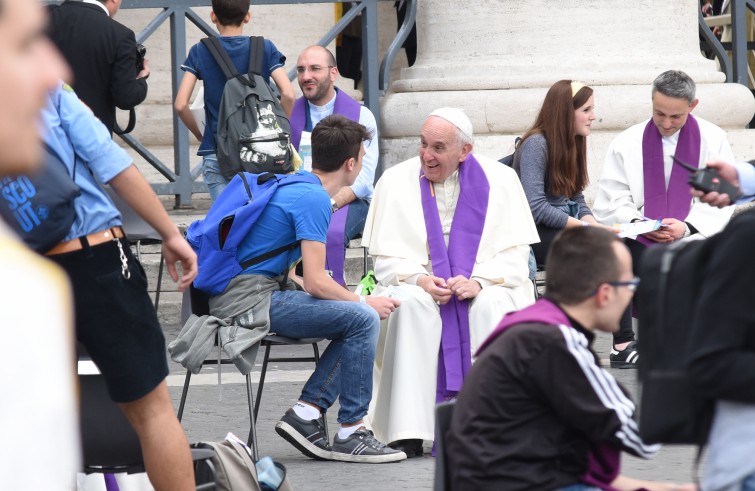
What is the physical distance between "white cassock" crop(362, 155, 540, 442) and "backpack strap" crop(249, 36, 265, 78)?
3.81ft

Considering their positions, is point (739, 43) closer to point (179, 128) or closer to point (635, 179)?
point (635, 179)

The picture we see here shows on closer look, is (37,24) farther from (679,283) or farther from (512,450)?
(512,450)

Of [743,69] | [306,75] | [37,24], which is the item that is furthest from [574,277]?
[743,69]

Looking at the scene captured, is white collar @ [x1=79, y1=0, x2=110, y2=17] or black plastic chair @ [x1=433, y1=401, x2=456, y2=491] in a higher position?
white collar @ [x1=79, y1=0, x2=110, y2=17]

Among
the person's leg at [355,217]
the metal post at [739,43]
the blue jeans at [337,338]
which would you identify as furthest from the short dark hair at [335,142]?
the metal post at [739,43]

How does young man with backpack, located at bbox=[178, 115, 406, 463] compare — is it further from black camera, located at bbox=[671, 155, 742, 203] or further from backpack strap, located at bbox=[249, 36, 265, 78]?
black camera, located at bbox=[671, 155, 742, 203]

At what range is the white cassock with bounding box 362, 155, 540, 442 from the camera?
5.63 meters

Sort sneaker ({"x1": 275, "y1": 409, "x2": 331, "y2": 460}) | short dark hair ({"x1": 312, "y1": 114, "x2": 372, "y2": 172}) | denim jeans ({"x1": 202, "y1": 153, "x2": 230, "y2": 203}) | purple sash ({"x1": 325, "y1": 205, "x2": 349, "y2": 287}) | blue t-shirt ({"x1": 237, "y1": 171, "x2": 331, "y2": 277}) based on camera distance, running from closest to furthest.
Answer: blue t-shirt ({"x1": 237, "y1": 171, "x2": 331, "y2": 277}) → sneaker ({"x1": 275, "y1": 409, "x2": 331, "y2": 460}) → short dark hair ({"x1": 312, "y1": 114, "x2": 372, "y2": 172}) → purple sash ({"x1": 325, "y1": 205, "x2": 349, "y2": 287}) → denim jeans ({"x1": 202, "y1": 153, "x2": 230, "y2": 203})

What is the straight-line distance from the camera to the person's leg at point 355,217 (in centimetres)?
744

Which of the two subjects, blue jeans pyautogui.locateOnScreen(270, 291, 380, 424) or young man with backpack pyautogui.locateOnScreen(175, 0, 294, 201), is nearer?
blue jeans pyautogui.locateOnScreen(270, 291, 380, 424)

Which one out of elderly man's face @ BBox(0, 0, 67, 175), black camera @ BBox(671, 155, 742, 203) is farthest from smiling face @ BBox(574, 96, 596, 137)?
elderly man's face @ BBox(0, 0, 67, 175)

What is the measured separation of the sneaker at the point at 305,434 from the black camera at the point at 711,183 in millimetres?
2396

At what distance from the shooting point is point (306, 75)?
24.8ft

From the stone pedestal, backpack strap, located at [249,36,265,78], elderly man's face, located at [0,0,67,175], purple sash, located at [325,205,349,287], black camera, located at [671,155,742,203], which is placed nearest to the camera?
elderly man's face, located at [0,0,67,175]
